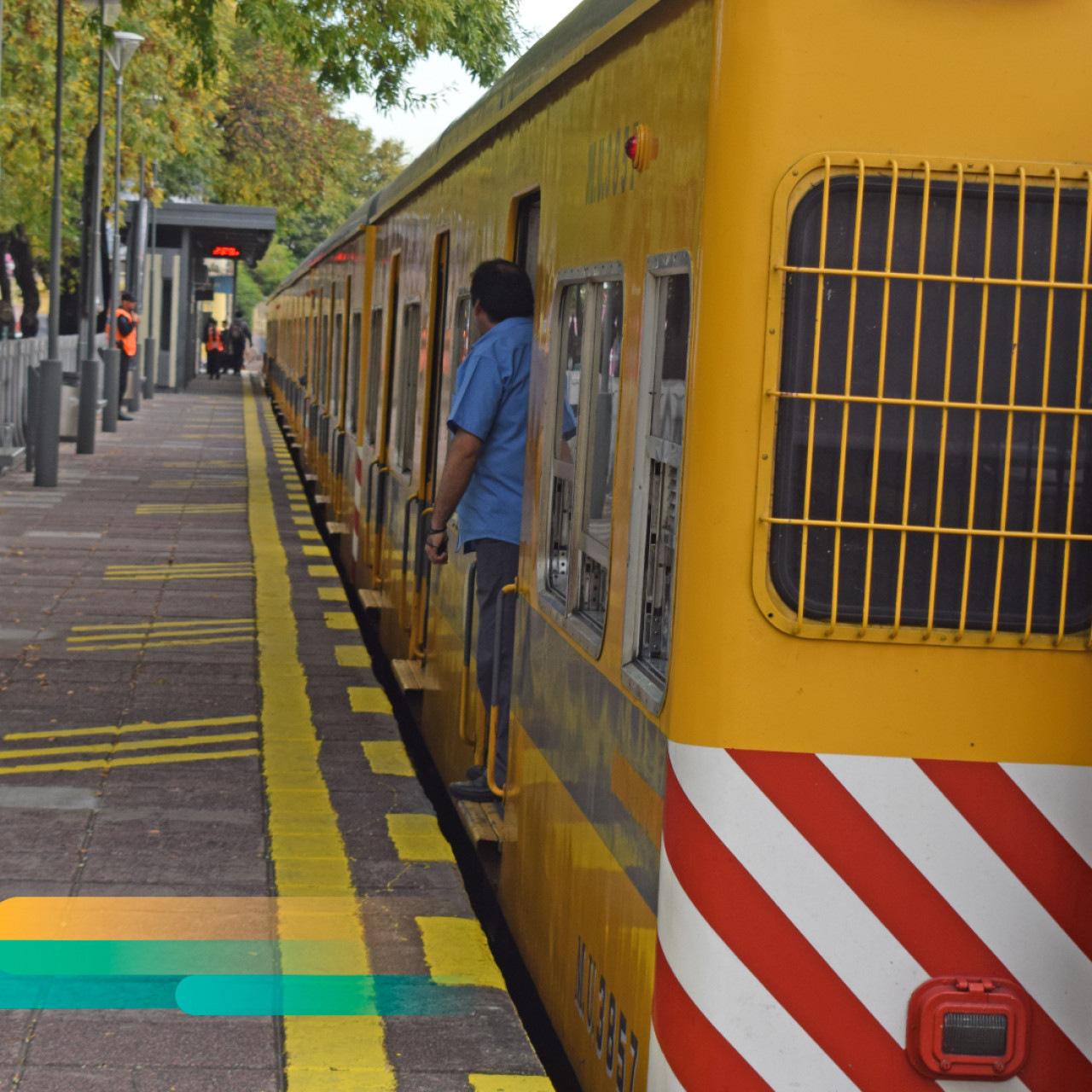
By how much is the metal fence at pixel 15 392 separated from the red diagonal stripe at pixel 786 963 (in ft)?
A: 54.7

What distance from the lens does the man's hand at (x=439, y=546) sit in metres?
5.86

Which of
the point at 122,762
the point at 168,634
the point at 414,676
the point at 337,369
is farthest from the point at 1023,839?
the point at 337,369

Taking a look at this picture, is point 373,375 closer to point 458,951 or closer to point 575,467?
point 458,951

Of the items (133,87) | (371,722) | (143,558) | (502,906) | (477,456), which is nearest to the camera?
(502,906)

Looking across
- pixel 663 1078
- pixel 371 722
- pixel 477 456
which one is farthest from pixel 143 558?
pixel 663 1078

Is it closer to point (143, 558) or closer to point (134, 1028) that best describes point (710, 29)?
point (134, 1028)

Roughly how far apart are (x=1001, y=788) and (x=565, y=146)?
214 cm

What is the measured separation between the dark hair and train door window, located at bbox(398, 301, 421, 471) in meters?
2.66

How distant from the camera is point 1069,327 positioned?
2836mm

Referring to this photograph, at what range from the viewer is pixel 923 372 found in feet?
9.27

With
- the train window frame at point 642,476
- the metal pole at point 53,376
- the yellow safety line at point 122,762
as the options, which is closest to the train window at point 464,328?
the yellow safety line at point 122,762

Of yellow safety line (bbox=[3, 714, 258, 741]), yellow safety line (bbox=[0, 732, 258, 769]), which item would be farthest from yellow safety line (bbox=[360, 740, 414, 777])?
yellow safety line (bbox=[3, 714, 258, 741])

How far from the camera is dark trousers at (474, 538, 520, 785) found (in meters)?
5.27

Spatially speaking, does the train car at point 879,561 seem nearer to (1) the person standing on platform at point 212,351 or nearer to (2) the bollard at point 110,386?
(2) the bollard at point 110,386
